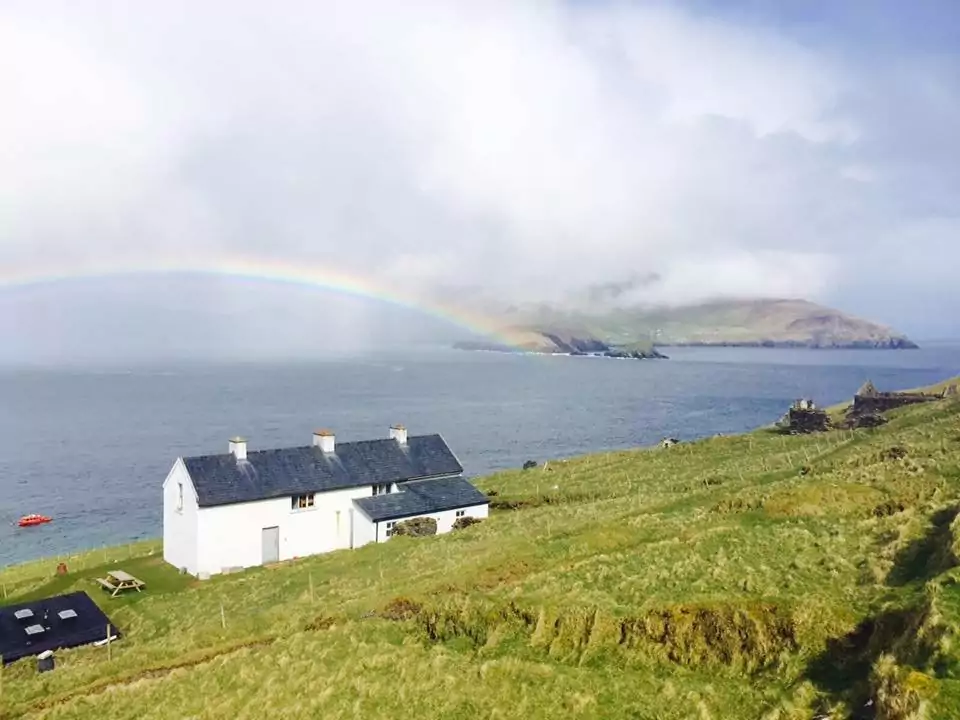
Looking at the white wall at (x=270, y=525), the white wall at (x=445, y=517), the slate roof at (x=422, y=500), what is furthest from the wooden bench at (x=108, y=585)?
the white wall at (x=445, y=517)

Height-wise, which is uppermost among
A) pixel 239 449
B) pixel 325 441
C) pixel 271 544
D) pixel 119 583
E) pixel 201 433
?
pixel 325 441

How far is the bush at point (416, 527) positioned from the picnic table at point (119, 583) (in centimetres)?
1497

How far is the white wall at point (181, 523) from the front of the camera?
44938mm

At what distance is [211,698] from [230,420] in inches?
5477

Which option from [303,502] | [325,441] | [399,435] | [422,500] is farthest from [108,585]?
[399,435]

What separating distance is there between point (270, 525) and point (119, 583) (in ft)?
28.5

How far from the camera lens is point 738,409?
576 feet

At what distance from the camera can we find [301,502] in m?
48.1

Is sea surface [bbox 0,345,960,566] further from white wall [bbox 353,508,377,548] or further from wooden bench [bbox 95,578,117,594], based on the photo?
white wall [bbox 353,508,377,548]

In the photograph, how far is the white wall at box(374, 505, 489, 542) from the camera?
48.1 metres

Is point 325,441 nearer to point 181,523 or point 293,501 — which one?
point 293,501

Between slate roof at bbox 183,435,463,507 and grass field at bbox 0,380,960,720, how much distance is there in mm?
8165

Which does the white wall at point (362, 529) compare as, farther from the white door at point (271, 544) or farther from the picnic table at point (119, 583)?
the picnic table at point (119, 583)

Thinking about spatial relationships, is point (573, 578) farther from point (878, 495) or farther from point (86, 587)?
point (86, 587)
